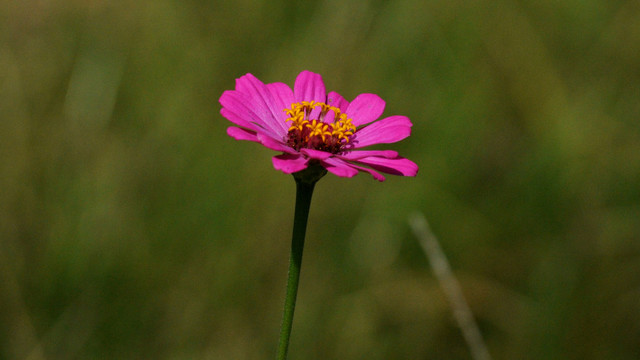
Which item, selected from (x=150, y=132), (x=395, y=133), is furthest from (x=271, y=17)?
(x=395, y=133)

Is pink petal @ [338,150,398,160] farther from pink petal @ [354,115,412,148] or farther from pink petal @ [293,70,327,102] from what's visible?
pink petal @ [293,70,327,102]

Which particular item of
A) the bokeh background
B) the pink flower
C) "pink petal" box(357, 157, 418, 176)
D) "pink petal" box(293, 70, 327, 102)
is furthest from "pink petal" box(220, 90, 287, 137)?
the bokeh background

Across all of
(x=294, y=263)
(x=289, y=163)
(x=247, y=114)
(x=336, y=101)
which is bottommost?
(x=294, y=263)

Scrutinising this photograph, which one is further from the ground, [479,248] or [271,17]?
[271,17]

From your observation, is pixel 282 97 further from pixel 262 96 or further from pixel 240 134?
pixel 240 134

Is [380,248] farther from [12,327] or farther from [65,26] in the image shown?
[65,26]

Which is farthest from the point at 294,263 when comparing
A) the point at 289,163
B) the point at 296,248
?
the point at 289,163
